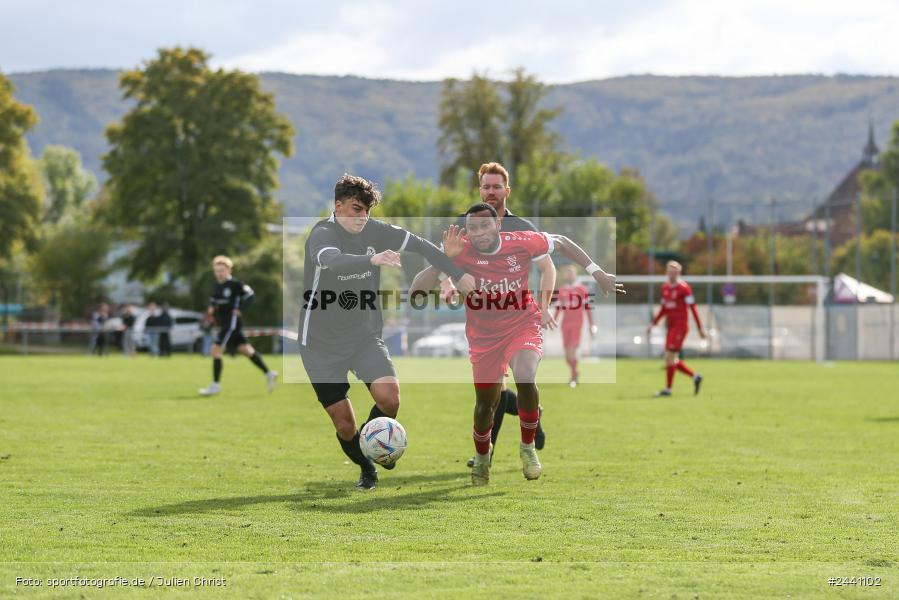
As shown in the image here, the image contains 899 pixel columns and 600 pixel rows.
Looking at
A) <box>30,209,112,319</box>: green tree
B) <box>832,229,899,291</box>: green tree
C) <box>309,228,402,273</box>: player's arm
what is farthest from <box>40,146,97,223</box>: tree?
<box>309,228,402,273</box>: player's arm

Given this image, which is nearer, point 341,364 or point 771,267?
point 341,364

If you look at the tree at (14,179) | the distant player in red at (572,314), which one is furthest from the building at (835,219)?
the tree at (14,179)

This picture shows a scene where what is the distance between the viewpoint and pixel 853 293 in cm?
4691

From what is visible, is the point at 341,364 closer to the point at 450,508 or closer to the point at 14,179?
the point at 450,508

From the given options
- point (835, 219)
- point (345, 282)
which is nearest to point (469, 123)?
point (835, 219)

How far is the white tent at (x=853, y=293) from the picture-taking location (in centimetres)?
4666

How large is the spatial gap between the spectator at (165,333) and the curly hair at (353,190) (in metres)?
33.3

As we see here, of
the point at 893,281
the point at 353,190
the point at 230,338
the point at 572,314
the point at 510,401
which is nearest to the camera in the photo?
the point at 353,190

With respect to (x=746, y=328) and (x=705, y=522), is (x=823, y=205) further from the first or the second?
(x=705, y=522)

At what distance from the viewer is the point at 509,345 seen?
9531 mm

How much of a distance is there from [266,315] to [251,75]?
12.1 metres

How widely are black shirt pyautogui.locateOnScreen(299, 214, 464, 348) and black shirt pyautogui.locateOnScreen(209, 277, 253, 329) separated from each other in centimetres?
1064

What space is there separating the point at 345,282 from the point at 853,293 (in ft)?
136

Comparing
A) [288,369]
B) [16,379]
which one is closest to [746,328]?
[288,369]
